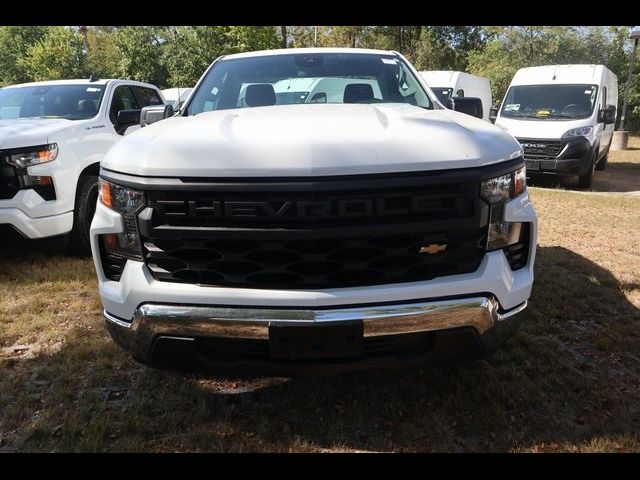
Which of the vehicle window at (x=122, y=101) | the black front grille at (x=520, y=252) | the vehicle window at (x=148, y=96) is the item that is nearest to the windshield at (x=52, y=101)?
the vehicle window at (x=122, y=101)

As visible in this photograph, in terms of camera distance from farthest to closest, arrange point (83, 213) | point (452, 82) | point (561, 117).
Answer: point (452, 82)
point (561, 117)
point (83, 213)

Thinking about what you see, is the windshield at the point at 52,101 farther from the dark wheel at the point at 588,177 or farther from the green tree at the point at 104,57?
the green tree at the point at 104,57

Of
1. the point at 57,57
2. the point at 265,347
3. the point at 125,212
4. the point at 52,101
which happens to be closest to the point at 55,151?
the point at 52,101

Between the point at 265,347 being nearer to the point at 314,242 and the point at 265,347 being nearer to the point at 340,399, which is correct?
the point at 314,242

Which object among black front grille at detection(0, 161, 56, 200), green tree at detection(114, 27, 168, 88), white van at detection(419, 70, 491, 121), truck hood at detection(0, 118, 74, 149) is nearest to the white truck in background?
truck hood at detection(0, 118, 74, 149)

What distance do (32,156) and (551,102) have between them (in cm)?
956

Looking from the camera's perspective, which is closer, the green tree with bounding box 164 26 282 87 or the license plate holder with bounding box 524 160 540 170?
the license plate holder with bounding box 524 160 540 170

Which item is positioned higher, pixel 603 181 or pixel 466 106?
pixel 466 106

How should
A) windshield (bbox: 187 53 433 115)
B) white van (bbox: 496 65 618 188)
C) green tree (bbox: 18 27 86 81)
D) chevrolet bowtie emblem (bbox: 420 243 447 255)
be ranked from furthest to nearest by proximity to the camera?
green tree (bbox: 18 27 86 81) → white van (bbox: 496 65 618 188) → windshield (bbox: 187 53 433 115) → chevrolet bowtie emblem (bbox: 420 243 447 255)

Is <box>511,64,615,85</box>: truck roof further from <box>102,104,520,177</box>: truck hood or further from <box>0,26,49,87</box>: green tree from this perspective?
<box>0,26,49,87</box>: green tree

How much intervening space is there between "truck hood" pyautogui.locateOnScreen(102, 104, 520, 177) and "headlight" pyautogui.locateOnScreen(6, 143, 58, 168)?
8.14 feet

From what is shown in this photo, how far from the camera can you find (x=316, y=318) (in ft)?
6.13

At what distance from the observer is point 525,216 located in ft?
6.89

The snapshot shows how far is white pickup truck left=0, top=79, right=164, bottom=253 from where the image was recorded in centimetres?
412
